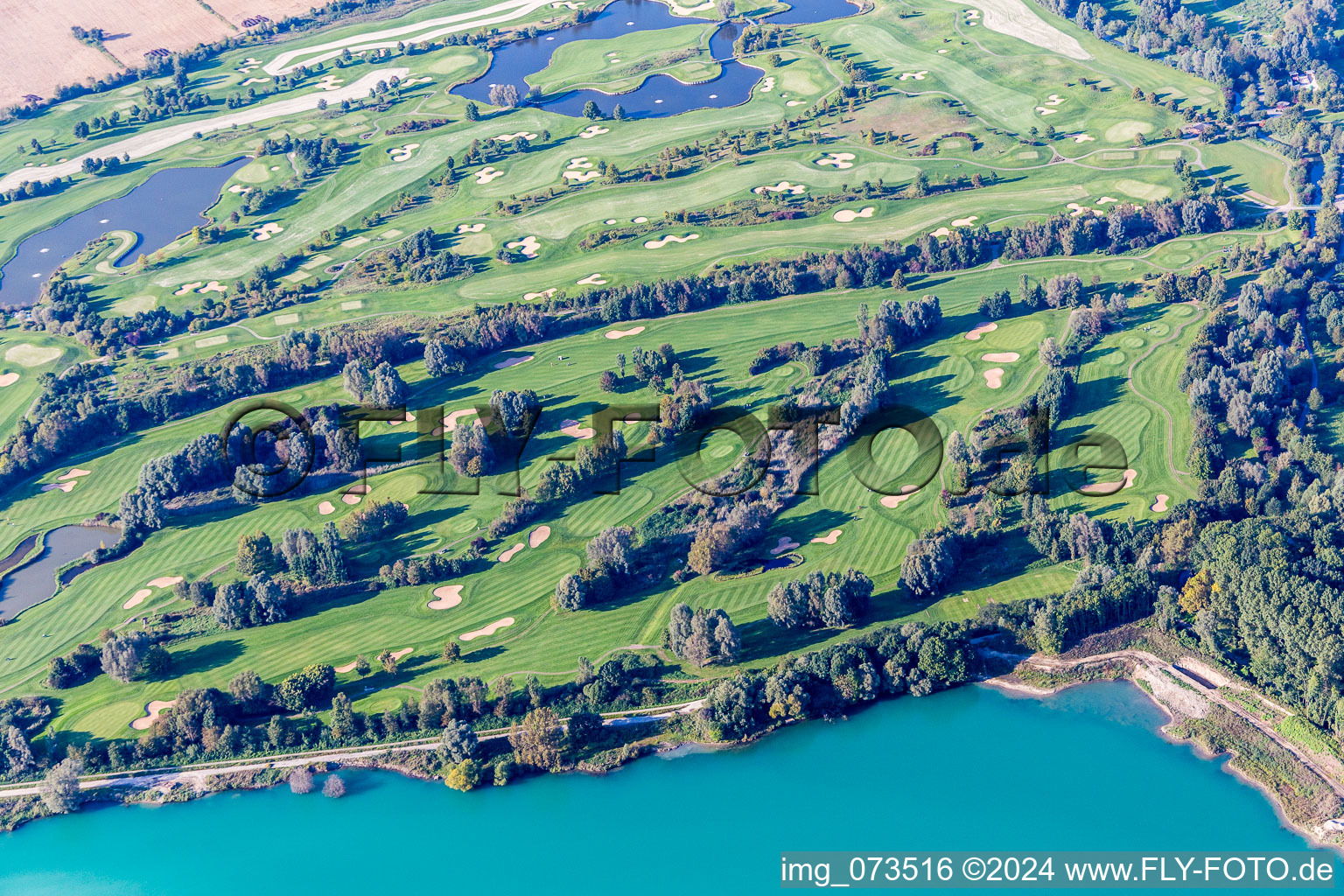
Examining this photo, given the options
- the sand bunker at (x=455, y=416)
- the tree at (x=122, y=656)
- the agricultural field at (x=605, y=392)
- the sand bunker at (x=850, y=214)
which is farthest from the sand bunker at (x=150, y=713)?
the sand bunker at (x=850, y=214)

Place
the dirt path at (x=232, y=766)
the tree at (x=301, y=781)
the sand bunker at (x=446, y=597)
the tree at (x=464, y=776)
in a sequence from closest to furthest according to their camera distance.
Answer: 1. the tree at (x=464, y=776)
2. the tree at (x=301, y=781)
3. the dirt path at (x=232, y=766)
4. the sand bunker at (x=446, y=597)

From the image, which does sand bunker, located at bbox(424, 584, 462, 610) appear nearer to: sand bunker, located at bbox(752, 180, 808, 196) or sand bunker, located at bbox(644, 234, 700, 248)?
sand bunker, located at bbox(644, 234, 700, 248)

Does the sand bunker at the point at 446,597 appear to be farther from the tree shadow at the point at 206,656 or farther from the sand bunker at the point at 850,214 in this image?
the sand bunker at the point at 850,214

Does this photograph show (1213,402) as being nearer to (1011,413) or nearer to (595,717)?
(1011,413)

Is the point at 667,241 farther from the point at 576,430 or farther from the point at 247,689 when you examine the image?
the point at 247,689

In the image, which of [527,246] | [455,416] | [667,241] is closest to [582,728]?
[455,416]

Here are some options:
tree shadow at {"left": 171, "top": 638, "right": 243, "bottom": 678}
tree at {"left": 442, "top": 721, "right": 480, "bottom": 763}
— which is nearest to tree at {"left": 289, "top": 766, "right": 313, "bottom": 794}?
tree at {"left": 442, "top": 721, "right": 480, "bottom": 763}
